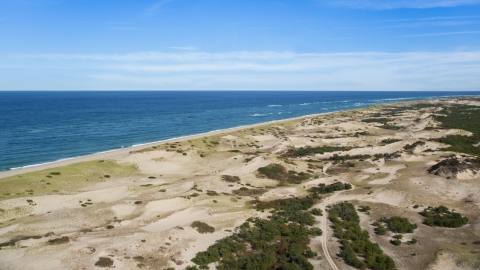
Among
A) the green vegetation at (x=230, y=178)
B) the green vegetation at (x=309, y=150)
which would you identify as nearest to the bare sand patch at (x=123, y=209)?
the green vegetation at (x=230, y=178)

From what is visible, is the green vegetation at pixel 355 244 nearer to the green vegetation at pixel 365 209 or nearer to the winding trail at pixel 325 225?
the winding trail at pixel 325 225

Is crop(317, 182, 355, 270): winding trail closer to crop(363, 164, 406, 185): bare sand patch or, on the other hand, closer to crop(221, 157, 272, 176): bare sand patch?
crop(363, 164, 406, 185): bare sand patch

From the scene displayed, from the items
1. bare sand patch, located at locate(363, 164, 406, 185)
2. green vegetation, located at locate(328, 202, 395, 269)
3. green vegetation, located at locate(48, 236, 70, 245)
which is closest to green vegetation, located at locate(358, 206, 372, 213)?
green vegetation, located at locate(328, 202, 395, 269)

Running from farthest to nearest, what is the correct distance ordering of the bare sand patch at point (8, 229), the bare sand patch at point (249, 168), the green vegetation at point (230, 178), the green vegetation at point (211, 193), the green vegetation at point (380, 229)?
the bare sand patch at point (249, 168) < the green vegetation at point (230, 178) < the green vegetation at point (211, 193) < the green vegetation at point (380, 229) < the bare sand patch at point (8, 229)

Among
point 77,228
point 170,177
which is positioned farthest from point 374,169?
point 77,228

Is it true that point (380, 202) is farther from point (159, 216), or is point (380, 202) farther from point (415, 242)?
point (159, 216)

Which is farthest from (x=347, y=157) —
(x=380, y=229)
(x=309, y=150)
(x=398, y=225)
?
(x=380, y=229)
